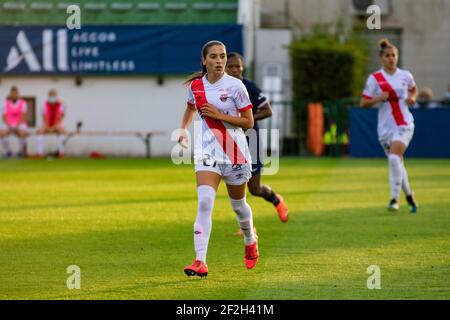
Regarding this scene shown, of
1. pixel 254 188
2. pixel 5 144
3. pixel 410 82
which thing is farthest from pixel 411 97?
pixel 5 144

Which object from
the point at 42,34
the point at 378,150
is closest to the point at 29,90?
the point at 42,34

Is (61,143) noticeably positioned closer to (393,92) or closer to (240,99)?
(393,92)

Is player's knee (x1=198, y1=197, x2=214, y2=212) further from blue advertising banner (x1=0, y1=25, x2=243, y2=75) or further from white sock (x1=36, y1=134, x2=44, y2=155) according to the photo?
blue advertising banner (x1=0, y1=25, x2=243, y2=75)

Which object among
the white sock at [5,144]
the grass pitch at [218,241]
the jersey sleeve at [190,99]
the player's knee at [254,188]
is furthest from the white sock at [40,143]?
the jersey sleeve at [190,99]

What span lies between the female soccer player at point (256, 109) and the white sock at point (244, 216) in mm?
2719

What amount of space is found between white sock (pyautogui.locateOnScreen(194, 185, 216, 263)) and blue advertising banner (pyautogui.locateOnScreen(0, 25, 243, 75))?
23.4 metres

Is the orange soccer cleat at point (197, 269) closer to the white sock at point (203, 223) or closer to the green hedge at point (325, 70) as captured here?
the white sock at point (203, 223)

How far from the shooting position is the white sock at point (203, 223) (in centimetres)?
967

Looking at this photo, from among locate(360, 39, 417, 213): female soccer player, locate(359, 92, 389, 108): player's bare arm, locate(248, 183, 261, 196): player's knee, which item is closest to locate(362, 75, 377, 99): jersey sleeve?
locate(360, 39, 417, 213): female soccer player

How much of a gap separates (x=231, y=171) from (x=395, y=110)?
6294 mm

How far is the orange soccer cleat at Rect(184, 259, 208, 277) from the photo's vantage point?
375 inches

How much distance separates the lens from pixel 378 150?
101ft
